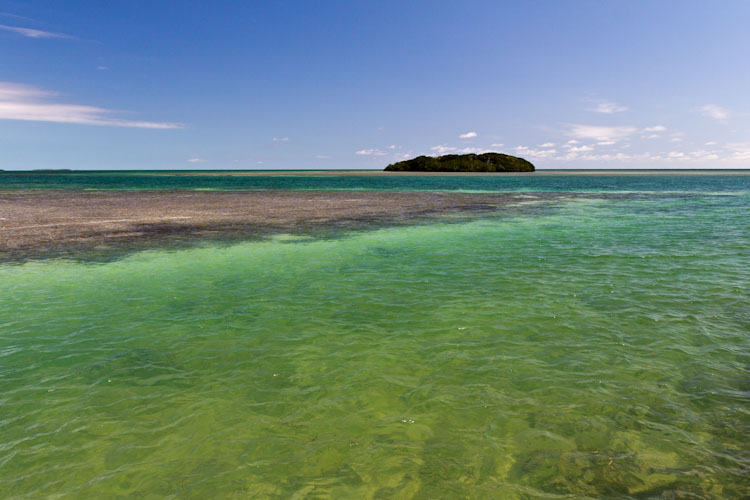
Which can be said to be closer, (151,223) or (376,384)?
(376,384)

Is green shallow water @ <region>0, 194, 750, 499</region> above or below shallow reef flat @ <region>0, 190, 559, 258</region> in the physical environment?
below

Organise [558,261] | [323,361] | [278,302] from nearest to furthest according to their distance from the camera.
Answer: [323,361]
[278,302]
[558,261]

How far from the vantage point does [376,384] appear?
371 inches

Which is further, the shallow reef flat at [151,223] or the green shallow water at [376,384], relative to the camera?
the shallow reef flat at [151,223]

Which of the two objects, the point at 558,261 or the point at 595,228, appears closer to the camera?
the point at 558,261

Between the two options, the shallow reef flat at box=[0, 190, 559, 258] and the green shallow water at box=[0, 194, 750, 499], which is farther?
the shallow reef flat at box=[0, 190, 559, 258]

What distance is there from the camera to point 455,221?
39.3m

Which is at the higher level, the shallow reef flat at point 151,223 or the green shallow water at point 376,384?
the shallow reef flat at point 151,223

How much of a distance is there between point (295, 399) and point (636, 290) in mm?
13714

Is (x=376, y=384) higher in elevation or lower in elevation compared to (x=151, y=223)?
lower

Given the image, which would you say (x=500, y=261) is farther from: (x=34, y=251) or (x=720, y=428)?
(x=34, y=251)

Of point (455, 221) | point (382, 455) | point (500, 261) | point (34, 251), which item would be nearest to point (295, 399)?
point (382, 455)

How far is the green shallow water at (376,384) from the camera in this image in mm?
6609

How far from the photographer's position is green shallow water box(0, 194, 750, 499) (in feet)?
21.7
